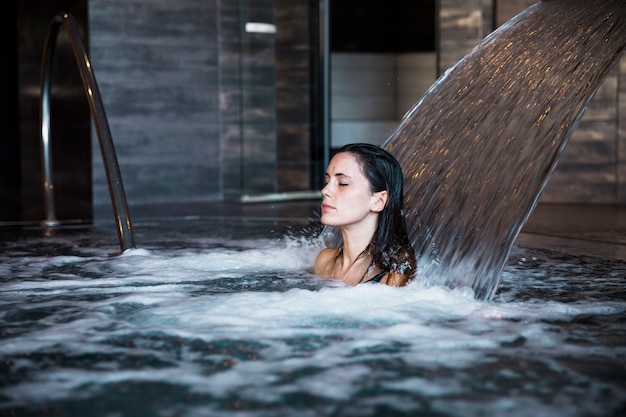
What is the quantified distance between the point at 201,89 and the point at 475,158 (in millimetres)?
5200

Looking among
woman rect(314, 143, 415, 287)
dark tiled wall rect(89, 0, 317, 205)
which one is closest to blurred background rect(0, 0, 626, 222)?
dark tiled wall rect(89, 0, 317, 205)

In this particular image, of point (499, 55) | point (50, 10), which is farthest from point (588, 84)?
point (50, 10)

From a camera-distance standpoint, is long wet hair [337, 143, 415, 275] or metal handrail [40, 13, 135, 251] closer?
long wet hair [337, 143, 415, 275]

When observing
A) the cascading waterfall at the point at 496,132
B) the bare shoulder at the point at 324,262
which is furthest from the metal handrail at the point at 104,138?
the cascading waterfall at the point at 496,132

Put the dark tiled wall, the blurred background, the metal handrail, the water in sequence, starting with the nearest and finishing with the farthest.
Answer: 1. the water
2. the metal handrail
3. the blurred background
4. the dark tiled wall

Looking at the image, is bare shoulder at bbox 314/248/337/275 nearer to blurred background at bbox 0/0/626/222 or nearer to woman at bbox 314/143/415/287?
woman at bbox 314/143/415/287

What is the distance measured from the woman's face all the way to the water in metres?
0.28

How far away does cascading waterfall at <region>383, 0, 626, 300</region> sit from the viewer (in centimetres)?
329

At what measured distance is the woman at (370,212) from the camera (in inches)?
131

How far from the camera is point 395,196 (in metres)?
3.39

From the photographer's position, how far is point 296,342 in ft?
8.28

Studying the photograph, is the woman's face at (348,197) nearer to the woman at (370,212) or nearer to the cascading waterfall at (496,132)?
the woman at (370,212)

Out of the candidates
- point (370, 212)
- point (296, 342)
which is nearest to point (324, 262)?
point (370, 212)

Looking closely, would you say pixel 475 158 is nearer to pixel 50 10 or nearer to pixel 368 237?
pixel 368 237
